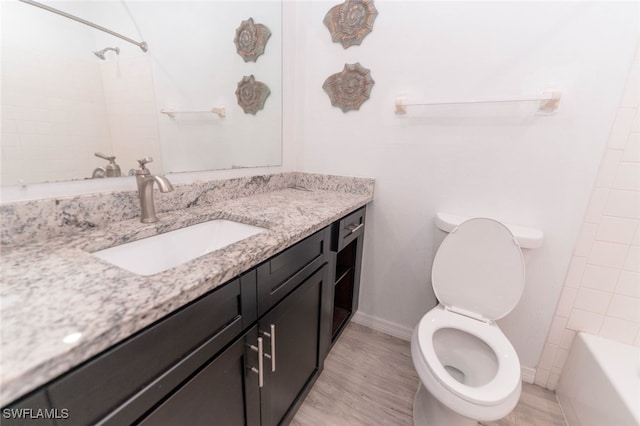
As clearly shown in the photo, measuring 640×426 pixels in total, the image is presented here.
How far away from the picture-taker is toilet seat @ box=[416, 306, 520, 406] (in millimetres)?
892

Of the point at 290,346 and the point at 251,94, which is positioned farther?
the point at 251,94

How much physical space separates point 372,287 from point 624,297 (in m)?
1.18

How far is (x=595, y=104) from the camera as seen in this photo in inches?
43.7

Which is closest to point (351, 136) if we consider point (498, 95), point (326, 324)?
point (498, 95)

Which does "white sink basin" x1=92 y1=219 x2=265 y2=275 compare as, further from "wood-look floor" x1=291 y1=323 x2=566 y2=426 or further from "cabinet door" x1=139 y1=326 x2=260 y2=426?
"wood-look floor" x1=291 y1=323 x2=566 y2=426

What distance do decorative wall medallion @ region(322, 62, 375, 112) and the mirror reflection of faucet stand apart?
1.17 meters

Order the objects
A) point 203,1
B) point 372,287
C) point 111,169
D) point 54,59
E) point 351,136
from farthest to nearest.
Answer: point 372,287 → point 351,136 → point 203,1 → point 111,169 → point 54,59

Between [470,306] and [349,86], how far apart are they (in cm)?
133

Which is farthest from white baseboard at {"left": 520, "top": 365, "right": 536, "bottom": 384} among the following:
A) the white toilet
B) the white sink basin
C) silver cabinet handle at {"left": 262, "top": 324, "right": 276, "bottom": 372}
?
the white sink basin

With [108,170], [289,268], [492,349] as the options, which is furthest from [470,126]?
[108,170]

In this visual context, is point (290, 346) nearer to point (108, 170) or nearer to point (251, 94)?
point (108, 170)

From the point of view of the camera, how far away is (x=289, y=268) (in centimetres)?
93

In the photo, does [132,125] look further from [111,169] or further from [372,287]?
[372,287]

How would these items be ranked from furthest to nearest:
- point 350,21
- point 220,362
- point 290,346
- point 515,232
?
point 350,21
point 515,232
point 290,346
point 220,362
